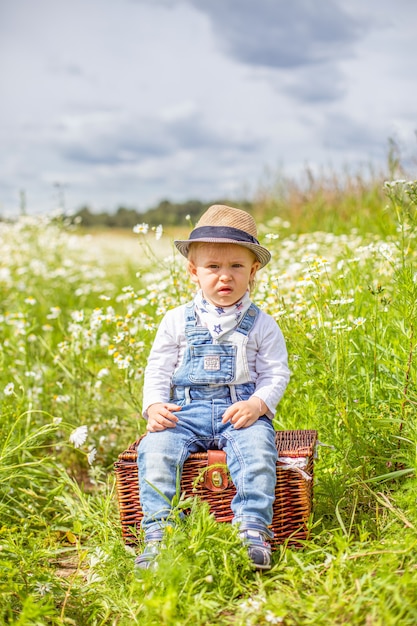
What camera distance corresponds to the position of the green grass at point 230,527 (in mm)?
2340

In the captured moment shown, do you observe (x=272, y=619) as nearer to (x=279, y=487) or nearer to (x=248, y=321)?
(x=279, y=487)

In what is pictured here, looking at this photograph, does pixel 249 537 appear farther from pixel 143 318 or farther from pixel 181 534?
pixel 143 318

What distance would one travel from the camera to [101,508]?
333 centimetres

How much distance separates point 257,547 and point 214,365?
2.52ft

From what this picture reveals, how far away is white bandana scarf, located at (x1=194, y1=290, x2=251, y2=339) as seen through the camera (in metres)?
3.05

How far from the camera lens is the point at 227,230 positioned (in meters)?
3.00

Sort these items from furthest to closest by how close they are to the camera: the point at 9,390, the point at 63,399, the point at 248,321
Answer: the point at 63,399 → the point at 9,390 → the point at 248,321

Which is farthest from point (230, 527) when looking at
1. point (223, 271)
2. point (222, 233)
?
point (222, 233)

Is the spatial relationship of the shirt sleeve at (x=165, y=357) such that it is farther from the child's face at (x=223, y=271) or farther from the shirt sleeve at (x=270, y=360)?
the shirt sleeve at (x=270, y=360)

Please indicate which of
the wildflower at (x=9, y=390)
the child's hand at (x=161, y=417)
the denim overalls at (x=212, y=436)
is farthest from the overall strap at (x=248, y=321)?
the wildflower at (x=9, y=390)

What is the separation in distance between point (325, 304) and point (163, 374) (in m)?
0.88

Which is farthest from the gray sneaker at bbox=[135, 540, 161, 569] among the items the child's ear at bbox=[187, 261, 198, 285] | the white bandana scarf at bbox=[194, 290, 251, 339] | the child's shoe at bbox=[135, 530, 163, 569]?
the child's ear at bbox=[187, 261, 198, 285]

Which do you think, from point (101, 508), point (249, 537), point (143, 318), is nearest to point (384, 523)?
point (249, 537)

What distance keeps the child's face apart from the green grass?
377 millimetres
